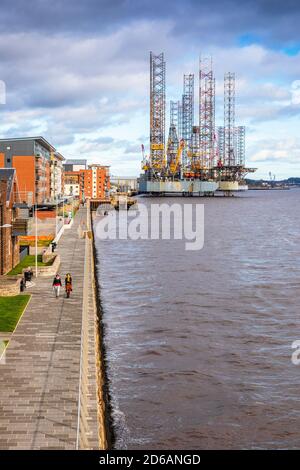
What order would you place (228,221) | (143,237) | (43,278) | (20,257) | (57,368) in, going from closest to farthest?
(57,368) → (43,278) → (20,257) → (143,237) → (228,221)

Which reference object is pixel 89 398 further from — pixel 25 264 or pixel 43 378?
pixel 25 264

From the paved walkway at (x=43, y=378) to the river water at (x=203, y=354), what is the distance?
7.04ft

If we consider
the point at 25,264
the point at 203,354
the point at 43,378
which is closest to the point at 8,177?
the point at 25,264

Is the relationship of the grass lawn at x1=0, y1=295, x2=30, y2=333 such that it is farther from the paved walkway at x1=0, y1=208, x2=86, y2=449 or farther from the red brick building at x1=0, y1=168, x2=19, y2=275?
the red brick building at x1=0, y1=168, x2=19, y2=275

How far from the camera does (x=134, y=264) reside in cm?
5166

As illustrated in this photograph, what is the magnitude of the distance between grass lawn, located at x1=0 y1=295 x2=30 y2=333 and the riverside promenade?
1.03 feet

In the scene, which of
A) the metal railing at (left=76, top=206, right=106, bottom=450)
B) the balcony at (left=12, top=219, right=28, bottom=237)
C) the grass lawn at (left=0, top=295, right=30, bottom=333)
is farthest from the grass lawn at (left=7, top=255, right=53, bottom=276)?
the metal railing at (left=76, top=206, right=106, bottom=450)

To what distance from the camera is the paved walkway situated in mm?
14461

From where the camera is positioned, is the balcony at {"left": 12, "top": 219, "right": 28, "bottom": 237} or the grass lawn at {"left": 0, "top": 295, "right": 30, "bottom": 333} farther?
the balcony at {"left": 12, "top": 219, "right": 28, "bottom": 237}

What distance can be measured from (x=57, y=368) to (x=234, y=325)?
41.3 feet

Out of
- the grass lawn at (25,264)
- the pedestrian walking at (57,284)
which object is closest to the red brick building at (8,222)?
the grass lawn at (25,264)

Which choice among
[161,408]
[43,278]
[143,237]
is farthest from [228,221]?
[161,408]

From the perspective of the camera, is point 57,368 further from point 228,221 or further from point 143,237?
point 228,221

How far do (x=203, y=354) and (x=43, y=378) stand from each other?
8777mm
